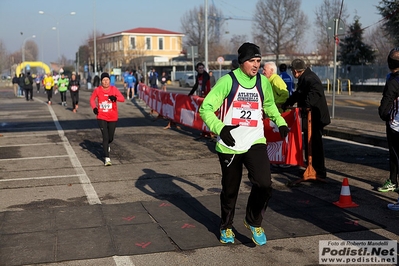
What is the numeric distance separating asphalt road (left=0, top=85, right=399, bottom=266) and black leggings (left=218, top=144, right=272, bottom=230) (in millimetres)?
322

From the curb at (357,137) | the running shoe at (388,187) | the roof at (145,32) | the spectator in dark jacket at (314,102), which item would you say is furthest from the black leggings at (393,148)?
the roof at (145,32)

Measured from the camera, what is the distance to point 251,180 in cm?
550

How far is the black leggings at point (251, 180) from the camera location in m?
5.41

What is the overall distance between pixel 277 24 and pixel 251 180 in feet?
250

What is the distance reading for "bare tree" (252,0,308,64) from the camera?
79062 millimetres

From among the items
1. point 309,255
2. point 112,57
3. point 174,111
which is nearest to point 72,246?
point 309,255

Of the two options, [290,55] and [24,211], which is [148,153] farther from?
[290,55]

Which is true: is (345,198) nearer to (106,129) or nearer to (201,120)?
(106,129)

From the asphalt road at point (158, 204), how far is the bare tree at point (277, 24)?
67425 mm

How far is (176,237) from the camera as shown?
5875 millimetres

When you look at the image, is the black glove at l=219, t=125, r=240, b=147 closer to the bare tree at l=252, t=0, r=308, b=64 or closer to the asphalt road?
the asphalt road

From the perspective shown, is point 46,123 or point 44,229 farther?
point 46,123

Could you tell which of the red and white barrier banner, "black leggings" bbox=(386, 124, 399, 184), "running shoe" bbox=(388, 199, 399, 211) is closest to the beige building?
the red and white barrier banner

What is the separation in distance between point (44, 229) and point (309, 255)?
116 inches
